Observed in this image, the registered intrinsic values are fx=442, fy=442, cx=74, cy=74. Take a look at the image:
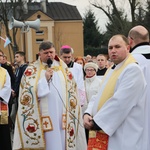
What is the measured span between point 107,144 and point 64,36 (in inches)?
2246

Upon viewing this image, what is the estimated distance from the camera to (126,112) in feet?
14.8

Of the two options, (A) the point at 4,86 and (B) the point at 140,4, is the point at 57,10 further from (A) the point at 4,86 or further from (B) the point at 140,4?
(A) the point at 4,86

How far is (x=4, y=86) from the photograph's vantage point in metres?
8.48

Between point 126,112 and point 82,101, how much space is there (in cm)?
414

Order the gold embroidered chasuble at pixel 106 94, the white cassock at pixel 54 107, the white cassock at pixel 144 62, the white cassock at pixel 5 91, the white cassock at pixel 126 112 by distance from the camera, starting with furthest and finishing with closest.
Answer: the white cassock at pixel 5 91 → the white cassock at pixel 54 107 → the white cassock at pixel 144 62 → the gold embroidered chasuble at pixel 106 94 → the white cassock at pixel 126 112

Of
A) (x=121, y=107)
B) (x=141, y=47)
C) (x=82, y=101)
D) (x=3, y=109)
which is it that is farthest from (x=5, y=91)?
(x=121, y=107)

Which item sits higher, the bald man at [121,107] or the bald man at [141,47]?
the bald man at [141,47]

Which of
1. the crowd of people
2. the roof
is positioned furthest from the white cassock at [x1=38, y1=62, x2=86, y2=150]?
the roof

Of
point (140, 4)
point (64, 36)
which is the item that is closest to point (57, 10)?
point (64, 36)

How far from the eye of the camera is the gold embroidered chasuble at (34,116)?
657 cm

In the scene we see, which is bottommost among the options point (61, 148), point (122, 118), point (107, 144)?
point (61, 148)

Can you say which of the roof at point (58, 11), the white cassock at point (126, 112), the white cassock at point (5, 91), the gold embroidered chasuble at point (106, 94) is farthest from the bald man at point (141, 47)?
the roof at point (58, 11)

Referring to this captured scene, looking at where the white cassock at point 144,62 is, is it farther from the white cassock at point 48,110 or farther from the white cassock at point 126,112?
the white cassock at point 48,110

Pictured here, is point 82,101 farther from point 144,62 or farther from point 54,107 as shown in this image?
point 144,62
